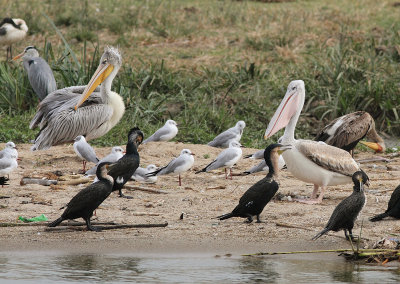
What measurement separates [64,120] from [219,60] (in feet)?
14.3

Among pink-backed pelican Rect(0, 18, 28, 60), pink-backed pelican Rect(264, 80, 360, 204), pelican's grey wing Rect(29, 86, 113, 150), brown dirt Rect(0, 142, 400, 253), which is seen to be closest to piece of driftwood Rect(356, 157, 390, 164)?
brown dirt Rect(0, 142, 400, 253)

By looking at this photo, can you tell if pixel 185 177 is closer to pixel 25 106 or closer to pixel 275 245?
pixel 275 245

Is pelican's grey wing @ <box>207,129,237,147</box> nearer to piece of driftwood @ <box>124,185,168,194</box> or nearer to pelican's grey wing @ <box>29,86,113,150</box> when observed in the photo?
pelican's grey wing @ <box>29,86,113,150</box>

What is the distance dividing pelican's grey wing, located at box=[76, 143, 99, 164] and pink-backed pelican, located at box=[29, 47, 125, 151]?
49.3 inches

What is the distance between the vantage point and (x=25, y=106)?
39.3 ft

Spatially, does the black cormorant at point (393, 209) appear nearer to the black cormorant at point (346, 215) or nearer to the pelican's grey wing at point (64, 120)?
the black cormorant at point (346, 215)

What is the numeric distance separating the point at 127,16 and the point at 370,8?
5.22m

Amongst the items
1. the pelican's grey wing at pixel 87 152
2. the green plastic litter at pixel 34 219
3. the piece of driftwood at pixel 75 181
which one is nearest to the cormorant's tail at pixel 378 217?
the green plastic litter at pixel 34 219

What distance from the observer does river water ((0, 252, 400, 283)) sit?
5.48 meters

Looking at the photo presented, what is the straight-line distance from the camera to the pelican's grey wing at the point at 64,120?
33.5 ft

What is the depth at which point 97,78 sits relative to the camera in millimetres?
10562

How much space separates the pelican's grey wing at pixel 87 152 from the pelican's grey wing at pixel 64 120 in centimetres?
125

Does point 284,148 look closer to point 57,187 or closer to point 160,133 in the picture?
point 57,187

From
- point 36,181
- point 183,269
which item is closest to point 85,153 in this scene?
point 36,181
